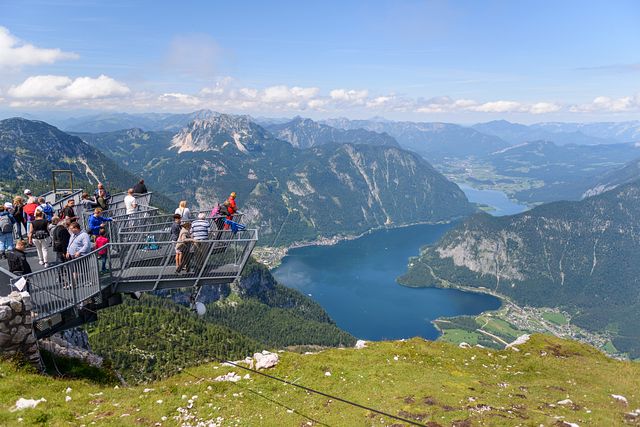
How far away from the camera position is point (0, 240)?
20547 millimetres

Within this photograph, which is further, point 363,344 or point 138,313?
point 138,313

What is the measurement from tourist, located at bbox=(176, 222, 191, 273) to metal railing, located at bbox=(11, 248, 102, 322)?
10.6 ft

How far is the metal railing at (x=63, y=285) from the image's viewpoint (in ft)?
50.1

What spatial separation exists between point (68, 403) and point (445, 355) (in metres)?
20.5

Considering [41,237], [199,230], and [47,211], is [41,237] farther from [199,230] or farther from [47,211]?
[47,211]

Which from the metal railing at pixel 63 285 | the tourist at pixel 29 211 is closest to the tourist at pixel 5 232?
the tourist at pixel 29 211

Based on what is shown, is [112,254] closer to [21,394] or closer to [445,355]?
[21,394]

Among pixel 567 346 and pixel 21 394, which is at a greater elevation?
pixel 21 394

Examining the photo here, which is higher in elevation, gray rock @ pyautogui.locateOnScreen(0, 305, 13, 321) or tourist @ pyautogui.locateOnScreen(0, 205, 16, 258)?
tourist @ pyautogui.locateOnScreen(0, 205, 16, 258)

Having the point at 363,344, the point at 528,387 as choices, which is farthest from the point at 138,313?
the point at 528,387

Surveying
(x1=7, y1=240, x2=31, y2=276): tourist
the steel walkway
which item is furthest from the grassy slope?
(x1=7, y1=240, x2=31, y2=276): tourist

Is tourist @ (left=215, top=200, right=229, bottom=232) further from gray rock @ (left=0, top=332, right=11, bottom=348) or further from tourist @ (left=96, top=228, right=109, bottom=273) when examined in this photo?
gray rock @ (left=0, top=332, right=11, bottom=348)

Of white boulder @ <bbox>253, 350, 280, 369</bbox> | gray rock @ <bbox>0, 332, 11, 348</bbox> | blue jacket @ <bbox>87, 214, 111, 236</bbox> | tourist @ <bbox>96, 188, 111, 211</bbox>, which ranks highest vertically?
tourist @ <bbox>96, 188, 111, 211</bbox>

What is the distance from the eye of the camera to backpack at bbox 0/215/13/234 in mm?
20422
